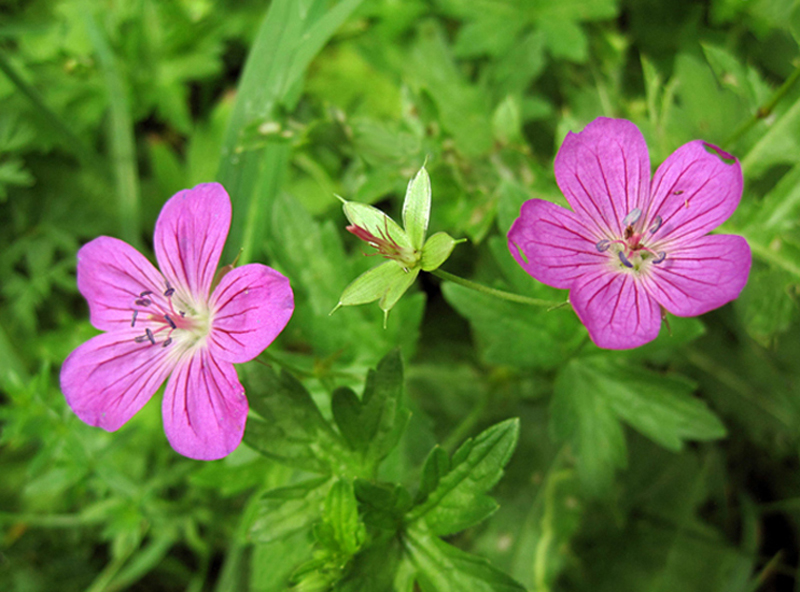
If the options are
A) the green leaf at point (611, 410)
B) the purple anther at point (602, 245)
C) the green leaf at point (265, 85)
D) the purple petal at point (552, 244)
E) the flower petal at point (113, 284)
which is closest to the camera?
the purple petal at point (552, 244)

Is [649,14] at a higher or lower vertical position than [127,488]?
higher

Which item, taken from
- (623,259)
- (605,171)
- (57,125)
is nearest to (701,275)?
(623,259)

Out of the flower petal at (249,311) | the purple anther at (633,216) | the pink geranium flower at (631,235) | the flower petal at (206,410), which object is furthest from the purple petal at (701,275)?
the flower petal at (206,410)

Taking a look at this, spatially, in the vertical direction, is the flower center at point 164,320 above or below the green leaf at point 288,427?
above

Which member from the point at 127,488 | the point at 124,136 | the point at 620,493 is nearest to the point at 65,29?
the point at 124,136

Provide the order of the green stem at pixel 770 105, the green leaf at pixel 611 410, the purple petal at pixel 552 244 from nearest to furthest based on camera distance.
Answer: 1. the purple petal at pixel 552 244
2. the green stem at pixel 770 105
3. the green leaf at pixel 611 410

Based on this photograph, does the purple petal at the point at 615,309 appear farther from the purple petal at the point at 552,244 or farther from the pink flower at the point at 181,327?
the pink flower at the point at 181,327

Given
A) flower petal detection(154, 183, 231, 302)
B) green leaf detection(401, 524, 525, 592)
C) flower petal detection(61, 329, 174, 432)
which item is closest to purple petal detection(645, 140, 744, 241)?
green leaf detection(401, 524, 525, 592)

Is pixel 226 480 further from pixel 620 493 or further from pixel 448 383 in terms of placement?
pixel 620 493
